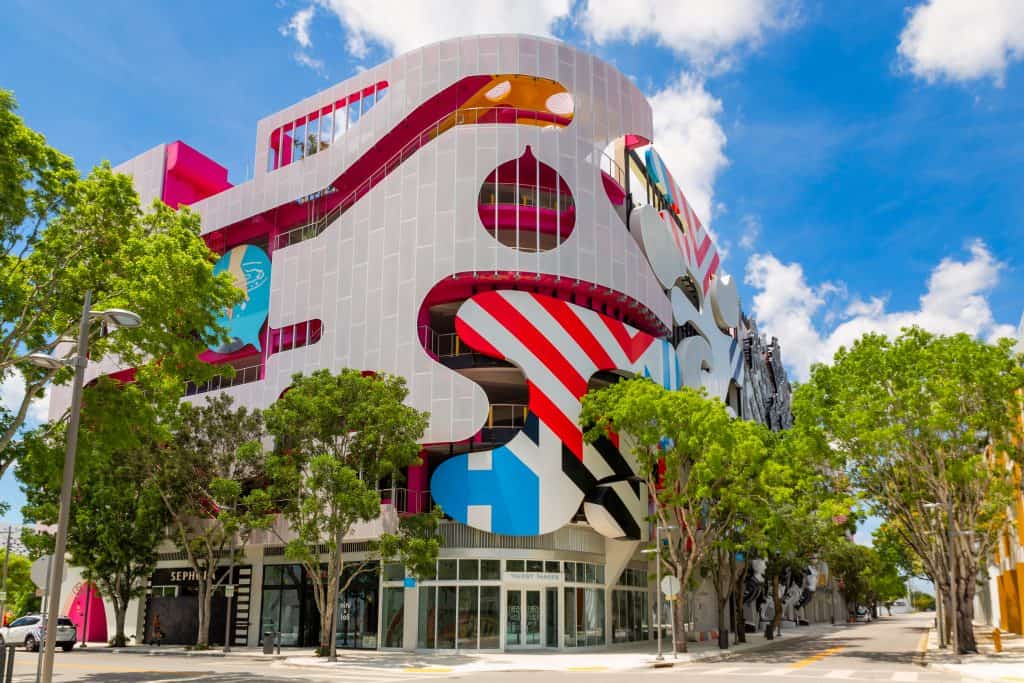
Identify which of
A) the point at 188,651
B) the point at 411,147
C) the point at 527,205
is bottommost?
the point at 188,651

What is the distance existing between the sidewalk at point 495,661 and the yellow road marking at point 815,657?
3.77m

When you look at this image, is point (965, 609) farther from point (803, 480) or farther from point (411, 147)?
point (411, 147)

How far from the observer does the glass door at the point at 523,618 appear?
38.0 m

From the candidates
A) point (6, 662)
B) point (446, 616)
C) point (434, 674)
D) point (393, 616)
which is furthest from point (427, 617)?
point (6, 662)

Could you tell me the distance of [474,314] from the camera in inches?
1583

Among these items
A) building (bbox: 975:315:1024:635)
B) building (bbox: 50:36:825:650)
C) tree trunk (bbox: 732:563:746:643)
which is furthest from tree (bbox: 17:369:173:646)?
building (bbox: 975:315:1024:635)

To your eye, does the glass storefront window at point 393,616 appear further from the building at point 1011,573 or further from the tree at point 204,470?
the building at point 1011,573

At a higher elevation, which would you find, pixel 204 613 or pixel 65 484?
pixel 65 484

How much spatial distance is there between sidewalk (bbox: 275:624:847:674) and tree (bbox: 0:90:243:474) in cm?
1262

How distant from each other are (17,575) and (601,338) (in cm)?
7158

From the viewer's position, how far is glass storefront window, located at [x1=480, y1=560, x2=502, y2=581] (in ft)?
125

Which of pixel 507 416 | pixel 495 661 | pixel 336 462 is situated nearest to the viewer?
pixel 495 661

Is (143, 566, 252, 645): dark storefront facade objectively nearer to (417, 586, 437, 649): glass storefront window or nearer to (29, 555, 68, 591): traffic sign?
(417, 586, 437, 649): glass storefront window

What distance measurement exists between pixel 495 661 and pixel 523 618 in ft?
16.9
